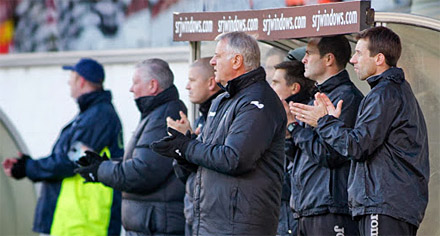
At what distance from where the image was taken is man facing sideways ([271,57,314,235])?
689cm

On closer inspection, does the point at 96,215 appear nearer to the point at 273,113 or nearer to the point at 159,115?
the point at 159,115

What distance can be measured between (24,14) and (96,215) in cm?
392

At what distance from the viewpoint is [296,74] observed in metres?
6.98

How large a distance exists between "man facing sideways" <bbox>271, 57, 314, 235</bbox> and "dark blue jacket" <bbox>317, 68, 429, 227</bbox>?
1367 mm

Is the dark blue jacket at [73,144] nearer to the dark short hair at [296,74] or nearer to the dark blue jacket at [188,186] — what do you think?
the dark blue jacket at [188,186]

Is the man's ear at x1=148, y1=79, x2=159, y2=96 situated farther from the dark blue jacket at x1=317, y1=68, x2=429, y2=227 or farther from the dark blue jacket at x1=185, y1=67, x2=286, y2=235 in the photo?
the dark blue jacket at x1=317, y1=68, x2=429, y2=227

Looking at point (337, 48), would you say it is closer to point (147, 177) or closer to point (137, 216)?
point (147, 177)

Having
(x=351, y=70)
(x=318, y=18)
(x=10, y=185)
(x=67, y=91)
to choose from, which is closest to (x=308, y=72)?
(x=318, y=18)

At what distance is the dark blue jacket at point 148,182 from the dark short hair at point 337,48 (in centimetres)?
148

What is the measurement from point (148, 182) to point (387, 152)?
7.37 feet

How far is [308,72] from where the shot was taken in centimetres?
639

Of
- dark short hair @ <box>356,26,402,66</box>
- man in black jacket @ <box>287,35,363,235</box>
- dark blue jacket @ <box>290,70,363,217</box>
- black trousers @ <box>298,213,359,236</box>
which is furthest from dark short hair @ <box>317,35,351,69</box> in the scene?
black trousers @ <box>298,213,359,236</box>

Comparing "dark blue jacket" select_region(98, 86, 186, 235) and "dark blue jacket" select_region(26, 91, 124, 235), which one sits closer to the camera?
"dark blue jacket" select_region(98, 86, 186, 235)

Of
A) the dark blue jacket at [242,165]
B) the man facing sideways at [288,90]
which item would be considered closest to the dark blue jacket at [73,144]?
the man facing sideways at [288,90]
